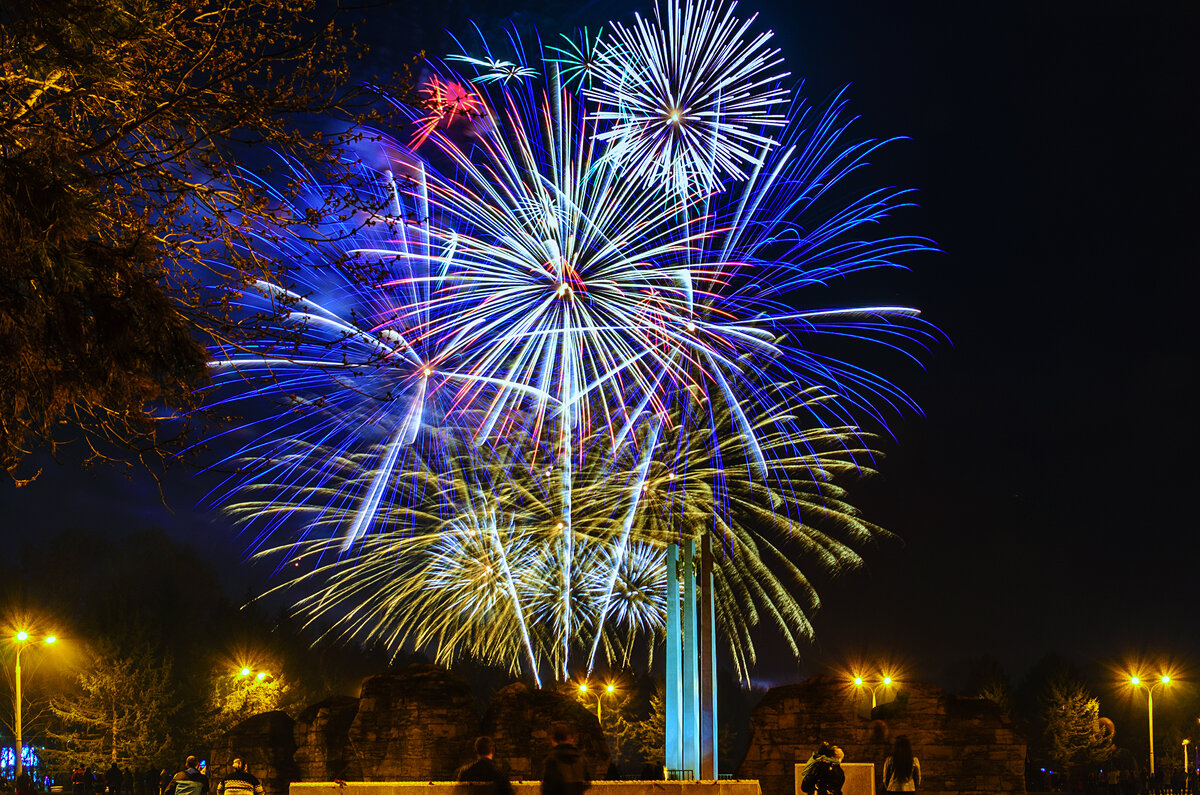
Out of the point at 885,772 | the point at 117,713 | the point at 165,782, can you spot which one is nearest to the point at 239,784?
the point at 885,772

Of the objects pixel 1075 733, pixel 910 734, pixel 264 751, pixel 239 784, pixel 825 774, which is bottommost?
pixel 1075 733

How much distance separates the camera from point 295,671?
203 feet

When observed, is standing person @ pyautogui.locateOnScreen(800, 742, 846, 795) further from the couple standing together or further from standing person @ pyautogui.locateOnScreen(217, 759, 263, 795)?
standing person @ pyautogui.locateOnScreen(217, 759, 263, 795)

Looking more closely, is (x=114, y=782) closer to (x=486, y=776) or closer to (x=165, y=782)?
(x=165, y=782)

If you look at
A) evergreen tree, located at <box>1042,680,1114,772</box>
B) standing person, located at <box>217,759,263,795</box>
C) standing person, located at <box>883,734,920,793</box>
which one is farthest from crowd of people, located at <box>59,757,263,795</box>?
evergreen tree, located at <box>1042,680,1114,772</box>

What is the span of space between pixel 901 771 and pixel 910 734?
39.6 ft

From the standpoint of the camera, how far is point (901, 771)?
1130 cm

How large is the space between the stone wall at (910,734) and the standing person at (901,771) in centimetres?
1059

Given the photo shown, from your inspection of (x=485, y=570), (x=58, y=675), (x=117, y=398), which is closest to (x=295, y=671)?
(x=58, y=675)

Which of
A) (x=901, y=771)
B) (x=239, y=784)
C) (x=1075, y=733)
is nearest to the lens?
(x=901, y=771)

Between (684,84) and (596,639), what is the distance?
13.9 m

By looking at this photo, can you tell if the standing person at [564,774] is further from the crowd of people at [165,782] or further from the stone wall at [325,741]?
the stone wall at [325,741]

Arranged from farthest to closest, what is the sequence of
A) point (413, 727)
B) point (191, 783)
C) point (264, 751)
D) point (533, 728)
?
point (264, 751), point (533, 728), point (413, 727), point (191, 783)

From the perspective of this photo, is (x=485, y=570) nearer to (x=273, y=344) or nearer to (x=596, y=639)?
(x=596, y=639)
